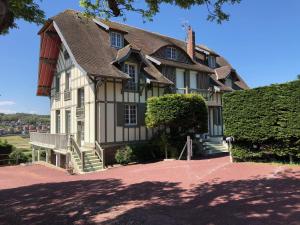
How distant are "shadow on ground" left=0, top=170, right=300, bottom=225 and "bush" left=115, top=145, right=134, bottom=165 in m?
6.92

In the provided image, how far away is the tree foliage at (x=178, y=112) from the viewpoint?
1764 cm

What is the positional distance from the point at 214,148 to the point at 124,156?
7264 millimetres

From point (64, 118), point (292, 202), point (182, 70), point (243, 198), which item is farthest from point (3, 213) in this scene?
point (182, 70)

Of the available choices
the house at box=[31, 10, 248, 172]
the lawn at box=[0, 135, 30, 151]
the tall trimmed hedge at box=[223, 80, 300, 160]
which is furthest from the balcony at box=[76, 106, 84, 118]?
the lawn at box=[0, 135, 30, 151]

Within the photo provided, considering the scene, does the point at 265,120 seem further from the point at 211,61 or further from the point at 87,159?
the point at 211,61

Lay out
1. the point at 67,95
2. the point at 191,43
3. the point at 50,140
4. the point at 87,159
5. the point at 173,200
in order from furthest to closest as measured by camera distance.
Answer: the point at 191,43
the point at 67,95
the point at 50,140
the point at 87,159
the point at 173,200

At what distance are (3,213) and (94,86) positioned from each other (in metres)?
11.2

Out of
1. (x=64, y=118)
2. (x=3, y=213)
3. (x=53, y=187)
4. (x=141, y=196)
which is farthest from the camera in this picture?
(x=64, y=118)

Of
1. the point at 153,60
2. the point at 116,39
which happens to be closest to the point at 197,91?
the point at 153,60

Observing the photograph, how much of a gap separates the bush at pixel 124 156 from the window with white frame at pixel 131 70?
486 centimetres

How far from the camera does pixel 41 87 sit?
25.0 metres

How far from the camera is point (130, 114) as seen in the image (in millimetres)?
19828

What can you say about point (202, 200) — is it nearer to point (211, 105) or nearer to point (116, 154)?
point (116, 154)

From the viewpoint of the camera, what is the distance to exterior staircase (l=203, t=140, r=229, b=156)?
67.2 ft
